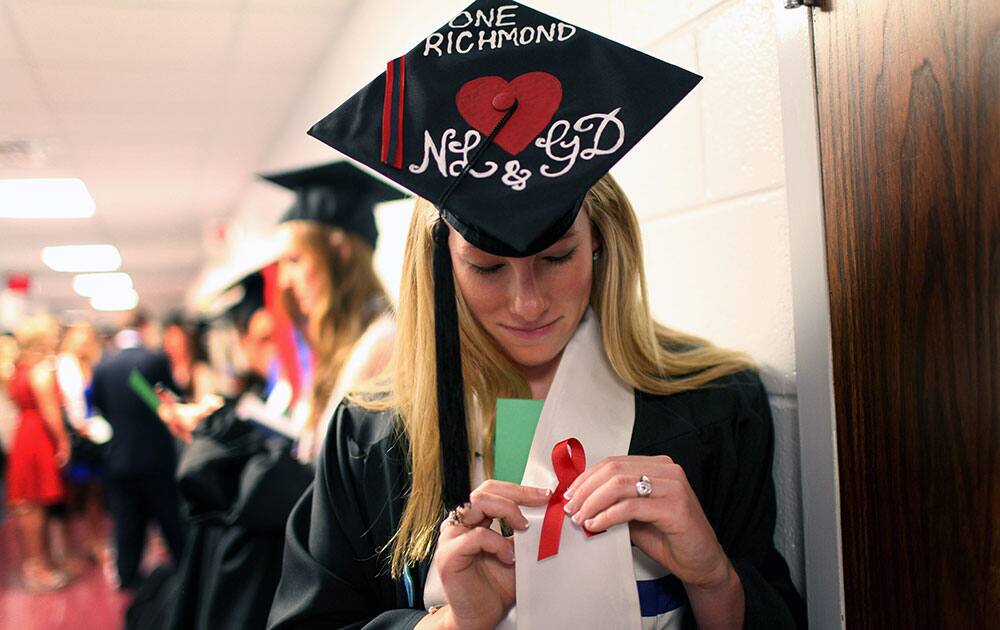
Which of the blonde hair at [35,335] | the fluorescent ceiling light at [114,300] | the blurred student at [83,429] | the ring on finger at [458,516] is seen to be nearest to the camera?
the ring on finger at [458,516]

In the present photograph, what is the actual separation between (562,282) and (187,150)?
17.4 ft

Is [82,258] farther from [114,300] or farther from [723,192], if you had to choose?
[723,192]

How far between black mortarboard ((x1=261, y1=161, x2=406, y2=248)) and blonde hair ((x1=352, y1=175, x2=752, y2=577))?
113 cm

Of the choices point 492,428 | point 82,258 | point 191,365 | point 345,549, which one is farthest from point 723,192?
point 82,258

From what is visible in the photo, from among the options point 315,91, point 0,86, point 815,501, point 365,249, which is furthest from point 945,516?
point 0,86

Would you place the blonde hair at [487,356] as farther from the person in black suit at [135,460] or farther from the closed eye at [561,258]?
the person in black suit at [135,460]

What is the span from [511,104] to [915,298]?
1.69 feet

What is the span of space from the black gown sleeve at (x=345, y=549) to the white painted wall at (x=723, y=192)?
60 cm

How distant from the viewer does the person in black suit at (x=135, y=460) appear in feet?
14.1

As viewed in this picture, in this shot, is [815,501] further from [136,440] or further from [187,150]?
[187,150]

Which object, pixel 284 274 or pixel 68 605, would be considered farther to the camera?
pixel 68 605

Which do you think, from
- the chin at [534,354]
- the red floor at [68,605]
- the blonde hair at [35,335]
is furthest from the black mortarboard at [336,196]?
the blonde hair at [35,335]

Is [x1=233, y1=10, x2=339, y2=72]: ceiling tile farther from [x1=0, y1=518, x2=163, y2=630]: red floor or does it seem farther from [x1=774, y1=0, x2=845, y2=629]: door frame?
[x1=774, y1=0, x2=845, y2=629]: door frame

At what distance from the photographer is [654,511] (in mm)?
890
